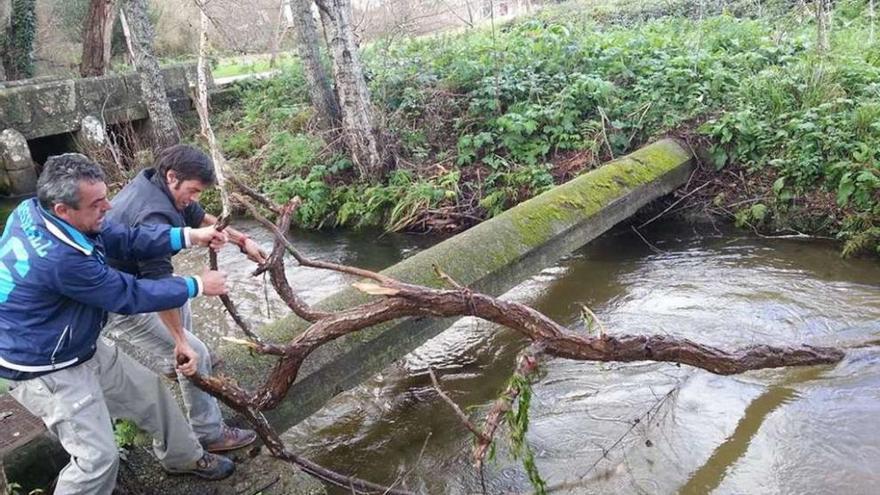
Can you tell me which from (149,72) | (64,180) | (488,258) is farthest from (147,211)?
(149,72)

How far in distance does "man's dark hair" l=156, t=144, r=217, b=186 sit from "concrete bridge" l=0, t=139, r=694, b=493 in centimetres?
111

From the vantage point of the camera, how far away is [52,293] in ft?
A: 8.41

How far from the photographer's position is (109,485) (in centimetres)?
276

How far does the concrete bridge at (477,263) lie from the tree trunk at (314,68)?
5544 millimetres

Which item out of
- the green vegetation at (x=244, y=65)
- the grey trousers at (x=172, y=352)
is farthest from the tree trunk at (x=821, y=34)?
the green vegetation at (x=244, y=65)

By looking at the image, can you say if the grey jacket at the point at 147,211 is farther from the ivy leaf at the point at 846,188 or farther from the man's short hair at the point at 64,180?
the ivy leaf at the point at 846,188

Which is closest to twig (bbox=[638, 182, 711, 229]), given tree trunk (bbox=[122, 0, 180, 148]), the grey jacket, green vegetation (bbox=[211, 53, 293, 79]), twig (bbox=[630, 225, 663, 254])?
twig (bbox=[630, 225, 663, 254])

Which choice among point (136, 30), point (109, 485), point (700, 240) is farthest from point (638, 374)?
point (136, 30)

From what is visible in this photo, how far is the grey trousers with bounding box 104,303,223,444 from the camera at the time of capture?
3271 millimetres

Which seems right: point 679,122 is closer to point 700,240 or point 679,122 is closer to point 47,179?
point 700,240

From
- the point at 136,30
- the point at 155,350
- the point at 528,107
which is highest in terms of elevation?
the point at 136,30

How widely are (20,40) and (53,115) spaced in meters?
5.62

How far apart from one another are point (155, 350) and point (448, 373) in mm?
2299

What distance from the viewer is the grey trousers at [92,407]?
2.64 metres
